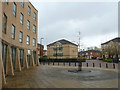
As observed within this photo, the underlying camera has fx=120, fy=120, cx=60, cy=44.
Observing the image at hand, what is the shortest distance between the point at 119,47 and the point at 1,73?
131 feet

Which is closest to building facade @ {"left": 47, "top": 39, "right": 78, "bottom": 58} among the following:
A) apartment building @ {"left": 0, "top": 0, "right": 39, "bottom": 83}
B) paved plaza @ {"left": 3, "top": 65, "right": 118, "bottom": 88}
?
apartment building @ {"left": 0, "top": 0, "right": 39, "bottom": 83}

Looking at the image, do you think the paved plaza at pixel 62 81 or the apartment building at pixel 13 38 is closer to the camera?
the paved plaza at pixel 62 81

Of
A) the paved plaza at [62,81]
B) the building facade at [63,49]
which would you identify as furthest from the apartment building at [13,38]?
the building facade at [63,49]

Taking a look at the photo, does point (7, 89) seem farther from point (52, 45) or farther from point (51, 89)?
point (52, 45)

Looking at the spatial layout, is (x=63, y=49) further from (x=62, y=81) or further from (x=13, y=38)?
(x=62, y=81)

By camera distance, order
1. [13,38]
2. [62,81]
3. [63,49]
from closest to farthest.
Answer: [62,81]
[13,38]
[63,49]

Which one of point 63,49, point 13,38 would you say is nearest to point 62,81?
point 13,38

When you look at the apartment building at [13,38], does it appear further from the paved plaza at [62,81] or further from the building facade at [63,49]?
the building facade at [63,49]

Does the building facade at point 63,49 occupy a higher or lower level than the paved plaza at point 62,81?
higher

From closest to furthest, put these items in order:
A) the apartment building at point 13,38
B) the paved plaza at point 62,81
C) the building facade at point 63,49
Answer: the paved plaza at point 62,81 → the apartment building at point 13,38 → the building facade at point 63,49

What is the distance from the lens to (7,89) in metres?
7.53

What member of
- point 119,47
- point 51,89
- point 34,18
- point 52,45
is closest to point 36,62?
point 34,18

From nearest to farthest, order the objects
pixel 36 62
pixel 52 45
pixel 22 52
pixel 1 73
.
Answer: pixel 1 73
pixel 22 52
pixel 36 62
pixel 52 45

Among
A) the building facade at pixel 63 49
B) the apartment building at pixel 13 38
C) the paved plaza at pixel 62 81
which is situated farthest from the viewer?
the building facade at pixel 63 49
